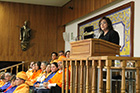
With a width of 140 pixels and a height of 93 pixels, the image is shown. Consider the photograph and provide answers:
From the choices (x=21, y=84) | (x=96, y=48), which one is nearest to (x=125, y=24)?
(x=21, y=84)

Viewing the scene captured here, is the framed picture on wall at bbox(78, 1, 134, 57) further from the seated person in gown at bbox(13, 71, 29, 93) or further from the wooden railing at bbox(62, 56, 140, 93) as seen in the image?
the seated person in gown at bbox(13, 71, 29, 93)

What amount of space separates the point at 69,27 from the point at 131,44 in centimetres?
492

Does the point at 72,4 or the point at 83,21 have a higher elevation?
the point at 72,4

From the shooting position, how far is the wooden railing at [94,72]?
2.76m

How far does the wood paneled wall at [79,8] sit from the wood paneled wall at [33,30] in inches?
25.9

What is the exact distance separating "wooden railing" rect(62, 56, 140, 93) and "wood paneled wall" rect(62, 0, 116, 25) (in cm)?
345

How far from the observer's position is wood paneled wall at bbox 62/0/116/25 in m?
7.28

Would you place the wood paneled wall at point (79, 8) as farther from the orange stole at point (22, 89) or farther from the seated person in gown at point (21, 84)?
the orange stole at point (22, 89)

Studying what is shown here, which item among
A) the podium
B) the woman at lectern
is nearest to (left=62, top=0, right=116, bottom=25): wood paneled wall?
the woman at lectern

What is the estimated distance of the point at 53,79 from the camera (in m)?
5.23

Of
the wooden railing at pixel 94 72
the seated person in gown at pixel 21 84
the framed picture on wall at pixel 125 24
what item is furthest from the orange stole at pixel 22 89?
the framed picture on wall at pixel 125 24

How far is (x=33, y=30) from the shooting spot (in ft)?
34.5

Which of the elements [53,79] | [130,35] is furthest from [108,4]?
[53,79]

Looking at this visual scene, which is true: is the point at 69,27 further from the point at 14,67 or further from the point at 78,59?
the point at 78,59
